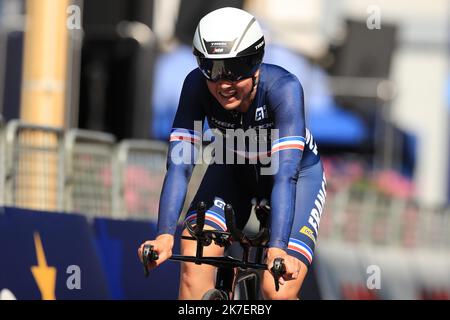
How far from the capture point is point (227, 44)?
607cm

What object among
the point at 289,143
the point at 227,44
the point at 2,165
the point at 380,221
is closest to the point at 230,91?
the point at 227,44

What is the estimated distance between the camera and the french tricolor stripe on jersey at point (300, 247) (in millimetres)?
6391

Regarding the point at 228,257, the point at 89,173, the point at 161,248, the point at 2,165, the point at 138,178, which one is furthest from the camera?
the point at 138,178

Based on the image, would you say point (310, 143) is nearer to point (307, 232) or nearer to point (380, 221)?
point (307, 232)

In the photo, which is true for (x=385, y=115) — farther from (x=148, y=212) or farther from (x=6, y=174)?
(x=6, y=174)

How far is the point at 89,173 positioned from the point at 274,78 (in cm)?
429

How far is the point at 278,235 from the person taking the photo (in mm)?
5914

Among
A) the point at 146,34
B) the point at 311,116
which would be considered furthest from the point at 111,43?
the point at 311,116

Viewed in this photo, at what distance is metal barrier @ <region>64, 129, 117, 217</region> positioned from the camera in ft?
32.7

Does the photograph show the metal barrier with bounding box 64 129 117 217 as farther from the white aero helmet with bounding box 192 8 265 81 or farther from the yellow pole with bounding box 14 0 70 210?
the white aero helmet with bounding box 192 8 265 81

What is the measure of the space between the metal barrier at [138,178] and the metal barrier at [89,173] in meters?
0.10

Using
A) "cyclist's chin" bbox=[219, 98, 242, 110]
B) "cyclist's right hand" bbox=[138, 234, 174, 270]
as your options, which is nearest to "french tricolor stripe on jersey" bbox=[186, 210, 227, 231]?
"cyclist's right hand" bbox=[138, 234, 174, 270]

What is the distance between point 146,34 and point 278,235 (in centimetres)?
890

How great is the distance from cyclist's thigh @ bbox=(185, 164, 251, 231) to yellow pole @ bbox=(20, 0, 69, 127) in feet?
15.6
